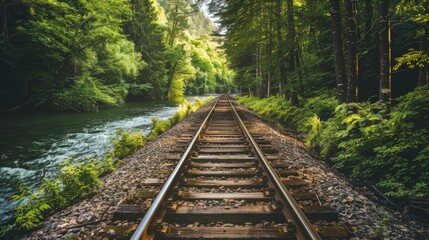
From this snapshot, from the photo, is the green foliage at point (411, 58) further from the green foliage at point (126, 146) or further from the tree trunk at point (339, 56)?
the green foliage at point (126, 146)

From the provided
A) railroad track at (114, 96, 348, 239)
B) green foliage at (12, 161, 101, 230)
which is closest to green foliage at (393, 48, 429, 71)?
railroad track at (114, 96, 348, 239)

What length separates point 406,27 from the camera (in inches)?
328

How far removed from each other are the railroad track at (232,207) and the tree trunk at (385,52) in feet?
10.7

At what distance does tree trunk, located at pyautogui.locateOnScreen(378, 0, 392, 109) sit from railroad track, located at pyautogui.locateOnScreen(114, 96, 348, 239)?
10.7ft

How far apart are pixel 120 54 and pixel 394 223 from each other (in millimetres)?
29051

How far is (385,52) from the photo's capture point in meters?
6.06

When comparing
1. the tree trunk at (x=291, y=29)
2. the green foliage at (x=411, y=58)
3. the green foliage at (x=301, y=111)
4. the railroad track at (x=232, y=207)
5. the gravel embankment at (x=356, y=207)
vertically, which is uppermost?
the tree trunk at (x=291, y=29)

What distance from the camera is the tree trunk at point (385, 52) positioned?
598 centimetres

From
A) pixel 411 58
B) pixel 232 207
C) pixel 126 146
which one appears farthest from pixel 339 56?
pixel 126 146

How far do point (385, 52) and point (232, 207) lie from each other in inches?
215

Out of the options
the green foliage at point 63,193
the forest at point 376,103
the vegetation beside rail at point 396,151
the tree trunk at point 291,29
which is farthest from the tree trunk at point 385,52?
the green foliage at point 63,193

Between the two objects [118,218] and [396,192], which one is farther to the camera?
[396,192]

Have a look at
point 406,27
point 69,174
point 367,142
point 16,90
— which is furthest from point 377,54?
point 16,90

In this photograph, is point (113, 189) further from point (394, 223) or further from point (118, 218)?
point (394, 223)
